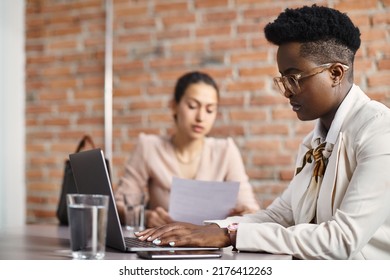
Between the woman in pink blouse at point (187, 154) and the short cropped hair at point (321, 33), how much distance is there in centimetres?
113

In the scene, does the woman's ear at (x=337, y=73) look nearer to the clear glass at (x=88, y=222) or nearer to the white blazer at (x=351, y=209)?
the white blazer at (x=351, y=209)

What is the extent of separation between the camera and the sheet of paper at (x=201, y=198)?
1723 mm

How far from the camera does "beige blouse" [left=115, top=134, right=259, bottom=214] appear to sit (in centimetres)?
244

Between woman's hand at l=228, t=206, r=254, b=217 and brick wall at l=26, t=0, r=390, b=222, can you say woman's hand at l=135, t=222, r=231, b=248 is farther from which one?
brick wall at l=26, t=0, r=390, b=222

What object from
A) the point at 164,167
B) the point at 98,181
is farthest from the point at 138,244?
the point at 164,167

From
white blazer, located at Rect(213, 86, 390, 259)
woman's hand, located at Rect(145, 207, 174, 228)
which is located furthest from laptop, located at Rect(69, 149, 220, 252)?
woman's hand, located at Rect(145, 207, 174, 228)

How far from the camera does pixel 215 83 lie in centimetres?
259

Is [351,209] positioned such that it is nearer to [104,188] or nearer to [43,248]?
[104,188]

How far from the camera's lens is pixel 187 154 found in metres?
2.51

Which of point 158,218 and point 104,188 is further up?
point 104,188

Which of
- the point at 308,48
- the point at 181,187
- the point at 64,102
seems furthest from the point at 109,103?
the point at 308,48

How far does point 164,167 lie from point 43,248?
3.94 feet

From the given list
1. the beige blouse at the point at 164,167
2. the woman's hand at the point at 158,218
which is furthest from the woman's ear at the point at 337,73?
the beige blouse at the point at 164,167

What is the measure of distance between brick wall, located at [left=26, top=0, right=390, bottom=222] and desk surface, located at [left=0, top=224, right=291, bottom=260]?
3.99 feet
